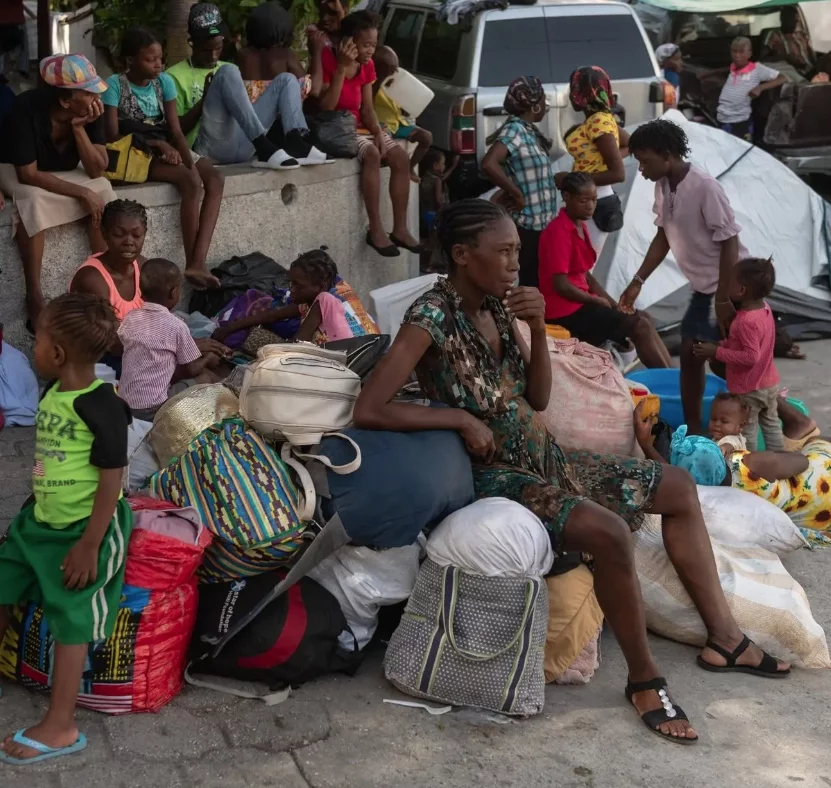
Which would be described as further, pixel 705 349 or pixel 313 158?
pixel 313 158

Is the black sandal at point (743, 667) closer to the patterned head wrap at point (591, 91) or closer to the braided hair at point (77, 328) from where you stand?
the braided hair at point (77, 328)

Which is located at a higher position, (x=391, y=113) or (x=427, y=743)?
(x=391, y=113)

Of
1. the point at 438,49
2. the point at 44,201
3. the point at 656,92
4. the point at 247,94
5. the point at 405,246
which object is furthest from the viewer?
the point at 438,49

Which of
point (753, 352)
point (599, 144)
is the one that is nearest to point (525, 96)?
point (599, 144)

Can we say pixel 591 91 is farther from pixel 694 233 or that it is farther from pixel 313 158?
pixel 694 233

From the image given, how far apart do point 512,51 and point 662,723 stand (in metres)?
7.83

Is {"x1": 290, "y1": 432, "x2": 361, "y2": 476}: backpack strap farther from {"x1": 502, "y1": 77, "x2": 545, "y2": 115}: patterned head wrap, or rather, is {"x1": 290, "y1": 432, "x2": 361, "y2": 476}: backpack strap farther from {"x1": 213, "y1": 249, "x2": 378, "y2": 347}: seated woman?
{"x1": 502, "y1": 77, "x2": 545, "y2": 115}: patterned head wrap

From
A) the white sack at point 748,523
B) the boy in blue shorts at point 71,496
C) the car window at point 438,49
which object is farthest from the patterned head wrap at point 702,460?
the car window at point 438,49

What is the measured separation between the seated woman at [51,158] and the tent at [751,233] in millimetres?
3702

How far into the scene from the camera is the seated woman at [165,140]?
662cm

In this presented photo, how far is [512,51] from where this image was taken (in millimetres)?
10414

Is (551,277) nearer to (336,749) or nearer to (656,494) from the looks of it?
(656,494)

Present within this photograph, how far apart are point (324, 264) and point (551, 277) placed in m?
1.26

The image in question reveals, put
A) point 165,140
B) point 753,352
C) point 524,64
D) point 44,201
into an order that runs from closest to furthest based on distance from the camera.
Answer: point 753,352, point 44,201, point 165,140, point 524,64
